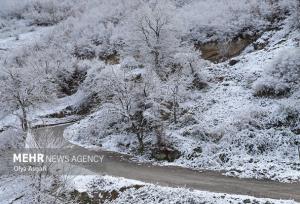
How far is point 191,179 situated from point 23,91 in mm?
26520

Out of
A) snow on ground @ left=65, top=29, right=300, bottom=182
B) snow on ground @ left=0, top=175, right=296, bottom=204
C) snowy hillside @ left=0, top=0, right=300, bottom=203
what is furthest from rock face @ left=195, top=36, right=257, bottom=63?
snow on ground @ left=0, top=175, right=296, bottom=204

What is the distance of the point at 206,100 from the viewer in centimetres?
3653

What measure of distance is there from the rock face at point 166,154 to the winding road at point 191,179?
132cm

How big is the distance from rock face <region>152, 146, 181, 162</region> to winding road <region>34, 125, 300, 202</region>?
132 centimetres

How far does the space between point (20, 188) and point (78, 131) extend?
13.3 meters

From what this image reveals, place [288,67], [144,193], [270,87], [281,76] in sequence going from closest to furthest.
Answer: [144,193]
[288,67]
[270,87]
[281,76]

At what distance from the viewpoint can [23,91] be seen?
43125 mm

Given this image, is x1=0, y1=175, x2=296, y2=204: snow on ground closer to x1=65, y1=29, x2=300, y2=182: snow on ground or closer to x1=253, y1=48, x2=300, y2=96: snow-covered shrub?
x1=65, y1=29, x2=300, y2=182: snow on ground

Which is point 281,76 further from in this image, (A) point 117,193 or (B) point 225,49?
(A) point 117,193

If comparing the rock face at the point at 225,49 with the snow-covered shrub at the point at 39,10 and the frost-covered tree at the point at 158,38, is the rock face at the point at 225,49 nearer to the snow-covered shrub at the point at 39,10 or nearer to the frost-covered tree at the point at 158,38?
the frost-covered tree at the point at 158,38

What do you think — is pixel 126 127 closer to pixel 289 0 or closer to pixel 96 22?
pixel 289 0

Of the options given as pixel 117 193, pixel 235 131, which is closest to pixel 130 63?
pixel 235 131

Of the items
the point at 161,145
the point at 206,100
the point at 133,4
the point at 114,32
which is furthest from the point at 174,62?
the point at 133,4

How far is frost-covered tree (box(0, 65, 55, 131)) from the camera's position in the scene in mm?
42419
